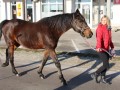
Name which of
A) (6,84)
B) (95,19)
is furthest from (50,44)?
(95,19)

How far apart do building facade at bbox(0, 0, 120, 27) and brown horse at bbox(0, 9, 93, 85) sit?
24162 millimetres

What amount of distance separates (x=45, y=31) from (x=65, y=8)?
2584 centimetres

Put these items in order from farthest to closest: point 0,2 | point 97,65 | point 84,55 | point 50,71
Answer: point 0,2, point 84,55, point 97,65, point 50,71

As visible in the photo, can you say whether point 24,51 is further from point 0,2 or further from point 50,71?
point 0,2

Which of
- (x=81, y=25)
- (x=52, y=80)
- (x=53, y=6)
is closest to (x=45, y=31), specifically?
(x=81, y=25)

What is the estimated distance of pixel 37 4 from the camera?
119 feet

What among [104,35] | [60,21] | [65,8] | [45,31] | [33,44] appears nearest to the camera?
[104,35]

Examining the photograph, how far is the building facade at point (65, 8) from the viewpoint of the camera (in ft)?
113

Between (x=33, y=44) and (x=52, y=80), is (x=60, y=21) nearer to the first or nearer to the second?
(x=33, y=44)

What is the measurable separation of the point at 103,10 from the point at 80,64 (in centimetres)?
2521

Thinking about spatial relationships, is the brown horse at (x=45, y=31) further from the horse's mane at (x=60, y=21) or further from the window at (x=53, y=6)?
the window at (x=53, y=6)

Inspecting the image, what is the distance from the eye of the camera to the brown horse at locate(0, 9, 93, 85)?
340 inches

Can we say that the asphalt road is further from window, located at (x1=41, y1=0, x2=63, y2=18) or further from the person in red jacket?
window, located at (x1=41, y1=0, x2=63, y2=18)

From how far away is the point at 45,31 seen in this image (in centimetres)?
904
